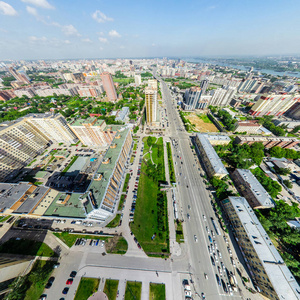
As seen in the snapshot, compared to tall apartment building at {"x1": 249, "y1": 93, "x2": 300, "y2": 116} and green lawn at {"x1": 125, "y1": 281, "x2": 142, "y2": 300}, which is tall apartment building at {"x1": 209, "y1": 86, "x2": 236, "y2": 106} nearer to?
tall apartment building at {"x1": 249, "y1": 93, "x2": 300, "y2": 116}

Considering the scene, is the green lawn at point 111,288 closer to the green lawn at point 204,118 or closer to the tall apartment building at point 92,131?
the tall apartment building at point 92,131

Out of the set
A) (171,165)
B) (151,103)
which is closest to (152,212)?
(171,165)

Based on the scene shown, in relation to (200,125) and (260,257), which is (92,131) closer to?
(200,125)

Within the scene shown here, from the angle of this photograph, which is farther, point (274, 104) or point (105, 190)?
point (274, 104)

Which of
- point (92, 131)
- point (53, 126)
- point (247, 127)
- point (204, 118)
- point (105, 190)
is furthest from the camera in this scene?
point (204, 118)

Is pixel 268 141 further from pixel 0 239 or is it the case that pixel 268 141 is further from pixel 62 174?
pixel 0 239

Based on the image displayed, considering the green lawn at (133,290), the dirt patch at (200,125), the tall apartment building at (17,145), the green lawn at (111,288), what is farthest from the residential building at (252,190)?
the tall apartment building at (17,145)

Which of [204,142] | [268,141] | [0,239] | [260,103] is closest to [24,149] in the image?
[0,239]

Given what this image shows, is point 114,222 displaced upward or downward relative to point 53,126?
downward
